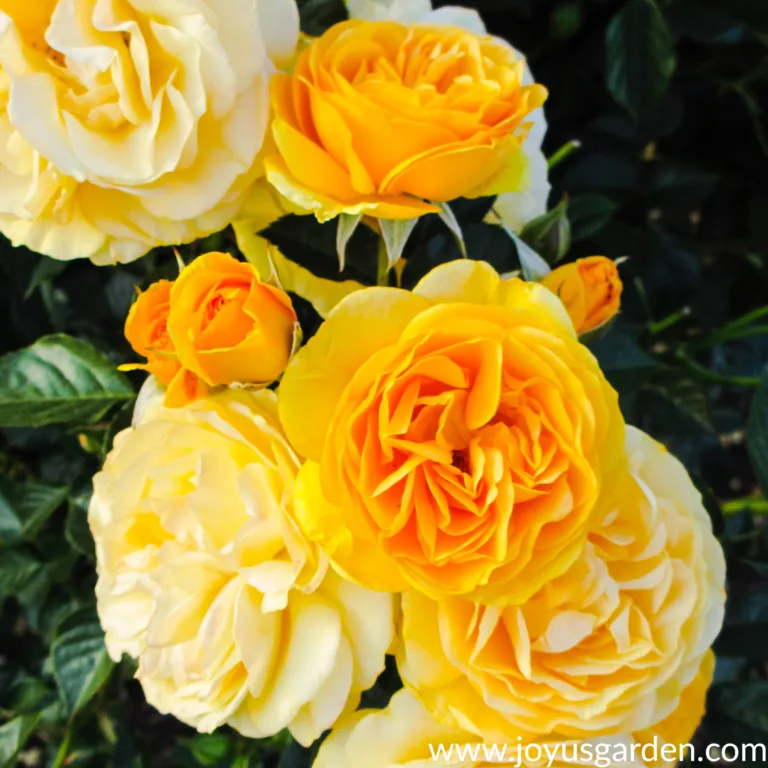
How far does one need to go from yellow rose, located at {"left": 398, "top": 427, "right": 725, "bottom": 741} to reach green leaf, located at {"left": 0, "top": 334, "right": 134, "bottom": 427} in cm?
39

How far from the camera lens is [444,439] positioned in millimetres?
436

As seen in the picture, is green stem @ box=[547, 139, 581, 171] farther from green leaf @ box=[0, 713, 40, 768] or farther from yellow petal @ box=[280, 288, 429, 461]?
green leaf @ box=[0, 713, 40, 768]

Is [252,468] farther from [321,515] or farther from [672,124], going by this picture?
[672,124]

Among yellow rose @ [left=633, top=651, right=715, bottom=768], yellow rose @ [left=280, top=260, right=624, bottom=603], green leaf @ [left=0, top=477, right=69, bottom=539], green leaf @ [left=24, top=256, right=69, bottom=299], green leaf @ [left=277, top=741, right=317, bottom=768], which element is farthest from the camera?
green leaf @ [left=0, top=477, right=69, bottom=539]

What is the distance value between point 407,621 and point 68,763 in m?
0.80

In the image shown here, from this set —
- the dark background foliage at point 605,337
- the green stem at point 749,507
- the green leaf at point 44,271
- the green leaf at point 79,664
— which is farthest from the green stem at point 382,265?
the green stem at point 749,507

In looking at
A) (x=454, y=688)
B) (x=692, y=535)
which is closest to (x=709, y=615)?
(x=692, y=535)

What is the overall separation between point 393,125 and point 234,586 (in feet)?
1.01

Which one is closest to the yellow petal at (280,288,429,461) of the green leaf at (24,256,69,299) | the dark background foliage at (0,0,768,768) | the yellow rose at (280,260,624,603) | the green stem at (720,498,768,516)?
the yellow rose at (280,260,624,603)

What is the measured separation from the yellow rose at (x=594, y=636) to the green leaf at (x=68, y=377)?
394 millimetres

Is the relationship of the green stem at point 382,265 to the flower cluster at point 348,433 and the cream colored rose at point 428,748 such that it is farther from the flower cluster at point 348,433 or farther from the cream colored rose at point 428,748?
the cream colored rose at point 428,748

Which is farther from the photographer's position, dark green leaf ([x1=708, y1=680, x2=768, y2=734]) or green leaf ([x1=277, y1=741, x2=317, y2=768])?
dark green leaf ([x1=708, y1=680, x2=768, y2=734])

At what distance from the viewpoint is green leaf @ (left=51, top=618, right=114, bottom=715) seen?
694mm

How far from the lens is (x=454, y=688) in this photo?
0.46m
